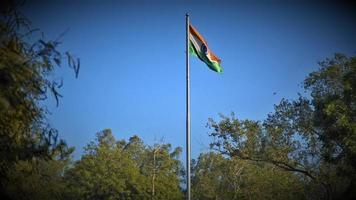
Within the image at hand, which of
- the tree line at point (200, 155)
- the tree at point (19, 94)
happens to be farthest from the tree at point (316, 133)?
the tree at point (19, 94)

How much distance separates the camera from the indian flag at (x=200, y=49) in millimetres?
18500

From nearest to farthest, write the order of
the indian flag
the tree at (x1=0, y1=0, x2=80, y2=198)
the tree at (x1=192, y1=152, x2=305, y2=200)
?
the tree at (x1=0, y1=0, x2=80, y2=198) → the indian flag → the tree at (x1=192, y1=152, x2=305, y2=200)

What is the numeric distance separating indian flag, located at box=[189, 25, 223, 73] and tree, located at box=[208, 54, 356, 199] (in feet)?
18.8

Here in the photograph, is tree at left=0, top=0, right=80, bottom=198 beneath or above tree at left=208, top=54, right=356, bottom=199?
beneath

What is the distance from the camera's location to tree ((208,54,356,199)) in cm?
2148

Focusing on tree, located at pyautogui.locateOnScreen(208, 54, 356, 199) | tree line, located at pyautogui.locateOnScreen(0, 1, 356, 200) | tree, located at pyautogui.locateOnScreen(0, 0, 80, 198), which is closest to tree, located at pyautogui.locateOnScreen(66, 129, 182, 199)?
tree line, located at pyautogui.locateOnScreen(0, 1, 356, 200)

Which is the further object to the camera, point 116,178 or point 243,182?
point 116,178

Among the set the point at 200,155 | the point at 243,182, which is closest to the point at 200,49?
the point at 243,182

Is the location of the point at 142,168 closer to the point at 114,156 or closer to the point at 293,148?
the point at 114,156

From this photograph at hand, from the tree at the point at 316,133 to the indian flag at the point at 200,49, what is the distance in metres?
5.74

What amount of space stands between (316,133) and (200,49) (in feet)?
25.3

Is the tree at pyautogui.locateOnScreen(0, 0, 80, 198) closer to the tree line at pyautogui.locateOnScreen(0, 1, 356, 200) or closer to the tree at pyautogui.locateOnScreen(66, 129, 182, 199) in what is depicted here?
the tree line at pyautogui.locateOnScreen(0, 1, 356, 200)

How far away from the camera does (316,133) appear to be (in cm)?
2295

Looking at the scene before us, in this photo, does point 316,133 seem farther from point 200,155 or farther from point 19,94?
point 200,155
